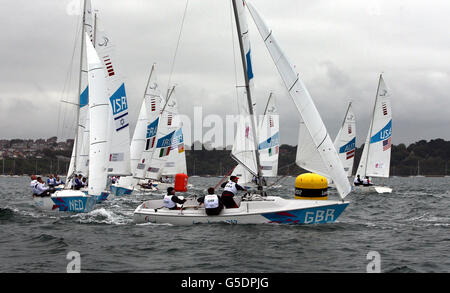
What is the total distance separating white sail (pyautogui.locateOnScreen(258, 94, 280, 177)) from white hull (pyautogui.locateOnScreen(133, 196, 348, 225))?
90.0ft

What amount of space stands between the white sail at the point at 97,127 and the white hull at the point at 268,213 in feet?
14.7

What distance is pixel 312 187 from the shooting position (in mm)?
14453

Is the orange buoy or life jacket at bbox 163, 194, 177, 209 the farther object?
the orange buoy

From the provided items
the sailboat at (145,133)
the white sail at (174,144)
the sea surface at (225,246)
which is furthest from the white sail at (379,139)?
the sea surface at (225,246)

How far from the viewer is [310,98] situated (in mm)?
14906

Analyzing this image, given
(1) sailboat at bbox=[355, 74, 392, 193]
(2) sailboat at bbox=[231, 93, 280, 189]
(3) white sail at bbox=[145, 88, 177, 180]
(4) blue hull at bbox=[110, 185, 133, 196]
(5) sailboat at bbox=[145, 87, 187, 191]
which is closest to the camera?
(4) blue hull at bbox=[110, 185, 133, 196]

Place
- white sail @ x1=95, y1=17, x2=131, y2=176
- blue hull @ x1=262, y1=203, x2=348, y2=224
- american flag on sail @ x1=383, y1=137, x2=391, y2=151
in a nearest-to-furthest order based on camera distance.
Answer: blue hull @ x1=262, y1=203, x2=348, y2=224 → white sail @ x1=95, y1=17, x2=131, y2=176 → american flag on sail @ x1=383, y1=137, x2=391, y2=151

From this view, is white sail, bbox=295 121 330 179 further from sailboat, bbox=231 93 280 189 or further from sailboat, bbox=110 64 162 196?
sailboat, bbox=231 93 280 189

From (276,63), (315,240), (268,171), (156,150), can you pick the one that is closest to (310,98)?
(276,63)

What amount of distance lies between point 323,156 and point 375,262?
4.85 m

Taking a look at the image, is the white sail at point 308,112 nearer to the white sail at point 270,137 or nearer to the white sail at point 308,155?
the white sail at point 308,155

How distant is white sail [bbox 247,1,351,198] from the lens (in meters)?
14.3

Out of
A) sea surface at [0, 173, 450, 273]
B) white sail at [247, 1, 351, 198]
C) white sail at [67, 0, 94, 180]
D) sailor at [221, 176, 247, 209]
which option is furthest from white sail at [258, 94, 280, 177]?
sailor at [221, 176, 247, 209]

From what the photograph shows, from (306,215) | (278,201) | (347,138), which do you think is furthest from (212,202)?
(347,138)
